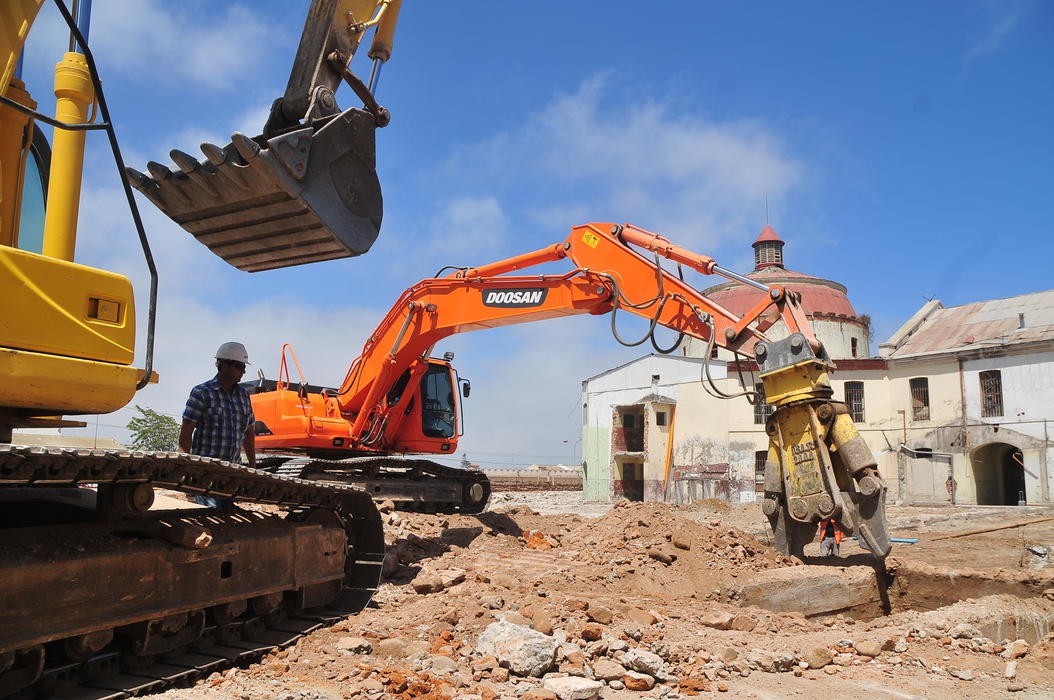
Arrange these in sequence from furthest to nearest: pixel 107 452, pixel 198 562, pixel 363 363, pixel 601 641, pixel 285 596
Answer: pixel 363 363, pixel 285 596, pixel 601 641, pixel 198 562, pixel 107 452

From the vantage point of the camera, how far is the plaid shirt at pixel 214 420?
5977 millimetres

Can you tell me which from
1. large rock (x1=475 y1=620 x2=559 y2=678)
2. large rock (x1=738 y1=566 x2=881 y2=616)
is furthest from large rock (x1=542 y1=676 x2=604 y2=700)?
large rock (x1=738 y1=566 x2=881 y2=616)

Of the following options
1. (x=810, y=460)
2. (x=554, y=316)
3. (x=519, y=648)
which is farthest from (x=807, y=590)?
(x=554, y=316)

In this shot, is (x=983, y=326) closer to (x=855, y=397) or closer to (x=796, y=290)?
(x=855, y=397)

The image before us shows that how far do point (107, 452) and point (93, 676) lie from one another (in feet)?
3.64

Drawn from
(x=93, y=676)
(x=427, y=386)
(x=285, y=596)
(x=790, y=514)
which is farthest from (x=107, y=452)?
(x=427, y=386)

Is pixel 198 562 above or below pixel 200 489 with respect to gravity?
below

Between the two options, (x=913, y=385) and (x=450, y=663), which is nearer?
(x=450, y=663)

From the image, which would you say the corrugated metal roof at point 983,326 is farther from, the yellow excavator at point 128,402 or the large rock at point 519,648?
the yellow excavator at point 128,402

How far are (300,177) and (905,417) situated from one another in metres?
29.2

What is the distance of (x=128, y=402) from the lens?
11.5ft

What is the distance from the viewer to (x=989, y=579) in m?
7.31

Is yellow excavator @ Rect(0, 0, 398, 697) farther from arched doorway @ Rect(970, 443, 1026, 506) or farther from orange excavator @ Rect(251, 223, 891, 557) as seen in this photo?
arched doorway @ Rect(970, 443, 1026, 506)

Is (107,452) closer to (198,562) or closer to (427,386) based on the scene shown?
(198,562)
